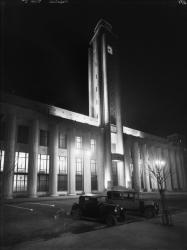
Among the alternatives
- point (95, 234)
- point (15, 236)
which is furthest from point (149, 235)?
point (15, 236)

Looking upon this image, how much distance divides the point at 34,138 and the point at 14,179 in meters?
7.85

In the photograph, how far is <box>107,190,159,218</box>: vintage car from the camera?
15.2 metres

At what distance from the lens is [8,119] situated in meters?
36.0

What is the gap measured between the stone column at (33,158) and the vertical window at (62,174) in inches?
233

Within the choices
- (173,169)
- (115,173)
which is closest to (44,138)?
(115,173)

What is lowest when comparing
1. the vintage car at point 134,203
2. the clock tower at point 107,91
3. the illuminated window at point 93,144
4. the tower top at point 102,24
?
the vintage car at point 134,203

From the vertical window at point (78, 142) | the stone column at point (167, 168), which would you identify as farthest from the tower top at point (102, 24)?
the stone column at point (167, 168)

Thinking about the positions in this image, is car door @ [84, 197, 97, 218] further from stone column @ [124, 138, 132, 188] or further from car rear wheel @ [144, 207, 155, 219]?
stone column @ [124, 138, 132, 188]

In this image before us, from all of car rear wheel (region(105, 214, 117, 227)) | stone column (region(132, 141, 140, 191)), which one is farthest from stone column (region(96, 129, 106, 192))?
car rear wheel (region(105, 214, 117, 227))

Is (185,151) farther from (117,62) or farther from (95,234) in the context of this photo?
(95,234)

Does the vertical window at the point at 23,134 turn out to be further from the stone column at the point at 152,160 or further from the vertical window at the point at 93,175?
the stone column at the point at 152,160

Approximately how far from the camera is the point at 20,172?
36.0 m

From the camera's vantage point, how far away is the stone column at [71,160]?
40594 mm

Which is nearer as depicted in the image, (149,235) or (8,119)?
(149,235)
